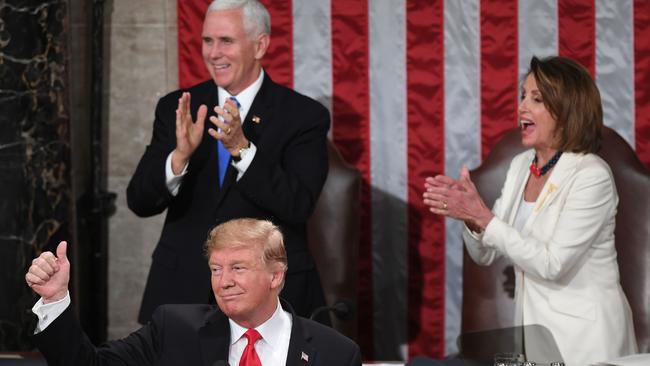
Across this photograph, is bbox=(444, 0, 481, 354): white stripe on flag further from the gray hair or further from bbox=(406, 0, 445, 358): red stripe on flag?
the gray hair

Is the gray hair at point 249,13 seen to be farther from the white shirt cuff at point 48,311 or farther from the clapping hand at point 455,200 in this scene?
the white shirt cuff at point 48,311

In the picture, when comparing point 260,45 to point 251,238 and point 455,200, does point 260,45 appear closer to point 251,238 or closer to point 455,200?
point 455,200

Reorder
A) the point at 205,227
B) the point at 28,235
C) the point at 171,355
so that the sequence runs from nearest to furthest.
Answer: the point at 171,355 < the point at 205,227 < the point at 28,235

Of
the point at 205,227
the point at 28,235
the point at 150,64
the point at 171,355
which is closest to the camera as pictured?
the point at 171,355

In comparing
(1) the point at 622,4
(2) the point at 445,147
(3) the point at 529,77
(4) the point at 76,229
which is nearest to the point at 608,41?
(1) the point at 622,4

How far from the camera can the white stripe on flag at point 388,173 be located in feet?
17.4

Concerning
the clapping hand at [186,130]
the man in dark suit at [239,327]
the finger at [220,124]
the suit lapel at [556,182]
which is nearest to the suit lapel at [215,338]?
the man in dark suit at [239,327]

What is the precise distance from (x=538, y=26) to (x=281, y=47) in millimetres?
1120

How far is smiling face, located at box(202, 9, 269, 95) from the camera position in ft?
12.7

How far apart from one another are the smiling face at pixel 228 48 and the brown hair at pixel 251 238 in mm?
1118

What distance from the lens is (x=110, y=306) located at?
219 inches

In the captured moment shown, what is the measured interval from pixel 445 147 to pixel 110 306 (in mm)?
1692

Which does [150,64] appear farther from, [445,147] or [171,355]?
[171,355]

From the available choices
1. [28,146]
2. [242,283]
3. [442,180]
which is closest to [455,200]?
[442,180]
